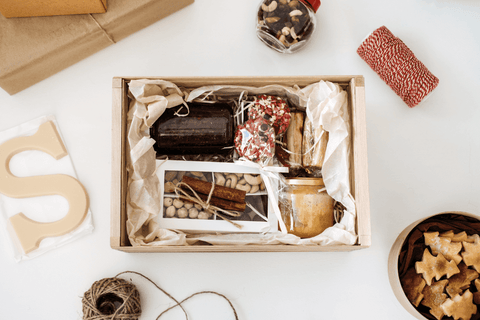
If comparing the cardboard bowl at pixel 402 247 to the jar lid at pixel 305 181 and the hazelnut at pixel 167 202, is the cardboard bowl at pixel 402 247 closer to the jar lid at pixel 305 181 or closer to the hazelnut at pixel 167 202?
the jar lid at pixel 305 181

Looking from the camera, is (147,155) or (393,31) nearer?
(147,155)

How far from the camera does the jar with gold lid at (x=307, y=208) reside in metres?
0.82

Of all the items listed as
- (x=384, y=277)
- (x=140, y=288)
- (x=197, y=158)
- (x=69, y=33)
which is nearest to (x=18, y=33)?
(x=69, y=33)

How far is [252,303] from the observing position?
888mm

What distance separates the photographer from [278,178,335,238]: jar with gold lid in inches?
32.3

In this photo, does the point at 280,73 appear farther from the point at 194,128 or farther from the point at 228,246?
the point at 228,246

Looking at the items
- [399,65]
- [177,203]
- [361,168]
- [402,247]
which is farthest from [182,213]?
[399,65]

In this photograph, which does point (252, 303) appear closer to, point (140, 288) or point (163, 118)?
point (140, 288)

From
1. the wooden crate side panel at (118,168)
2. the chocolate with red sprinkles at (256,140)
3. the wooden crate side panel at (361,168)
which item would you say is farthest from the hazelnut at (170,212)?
the wooden crate side panel at (361,168)

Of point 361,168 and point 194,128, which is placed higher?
point 194,128

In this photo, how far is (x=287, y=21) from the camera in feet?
2.84

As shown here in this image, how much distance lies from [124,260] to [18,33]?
62 centimetres

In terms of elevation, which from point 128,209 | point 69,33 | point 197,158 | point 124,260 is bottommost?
point 124,260

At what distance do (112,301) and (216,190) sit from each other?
38 cm
